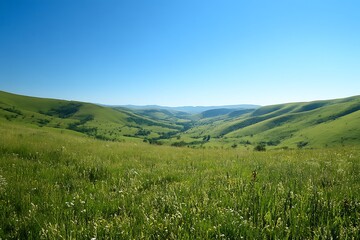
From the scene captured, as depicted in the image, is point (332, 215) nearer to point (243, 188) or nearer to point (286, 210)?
point (286, 210)

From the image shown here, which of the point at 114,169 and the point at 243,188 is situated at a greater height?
the point at 243,188

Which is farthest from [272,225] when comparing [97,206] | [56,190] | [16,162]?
[16,162]

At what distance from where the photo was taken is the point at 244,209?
3844 millimetres

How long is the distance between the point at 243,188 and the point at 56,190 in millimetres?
4460

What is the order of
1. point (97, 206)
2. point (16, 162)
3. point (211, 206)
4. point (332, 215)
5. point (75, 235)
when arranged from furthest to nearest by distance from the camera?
point (16, 162)
point (97, 206)
point (211, 206)
point (332, 215)
point (75, 235)

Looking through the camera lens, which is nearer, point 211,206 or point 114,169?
point 211,206

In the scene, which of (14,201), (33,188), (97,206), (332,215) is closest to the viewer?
(332,215)

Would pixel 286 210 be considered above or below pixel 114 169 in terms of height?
above

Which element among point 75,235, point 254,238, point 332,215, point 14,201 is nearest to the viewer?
point 254,238

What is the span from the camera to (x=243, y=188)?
4832 mm

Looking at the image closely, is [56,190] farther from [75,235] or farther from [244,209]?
[244,209]

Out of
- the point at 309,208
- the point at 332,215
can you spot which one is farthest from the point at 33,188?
the point at 332,215

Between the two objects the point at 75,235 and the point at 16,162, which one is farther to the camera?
the point at 16,162

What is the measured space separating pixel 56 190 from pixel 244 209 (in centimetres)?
445
